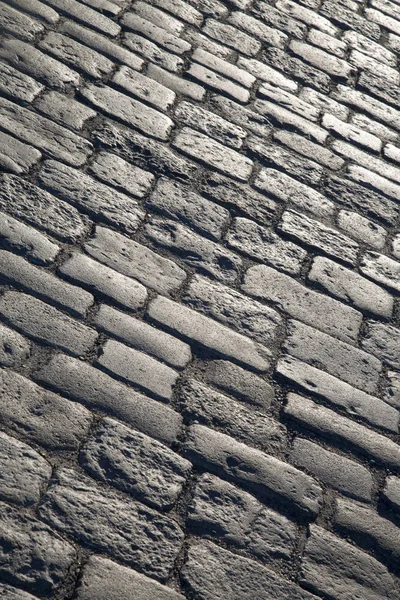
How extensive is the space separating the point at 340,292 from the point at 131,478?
4.22 ft

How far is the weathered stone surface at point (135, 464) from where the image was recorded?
6.84 feet

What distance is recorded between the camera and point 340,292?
2.93 meters

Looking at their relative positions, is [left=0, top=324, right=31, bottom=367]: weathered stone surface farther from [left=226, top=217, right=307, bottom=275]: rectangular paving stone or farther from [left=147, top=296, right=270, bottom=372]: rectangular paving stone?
[left=226, top=217, right=307, bottom=275]: rectangular paving stone

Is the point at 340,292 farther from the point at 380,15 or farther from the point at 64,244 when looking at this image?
the point at 380,15

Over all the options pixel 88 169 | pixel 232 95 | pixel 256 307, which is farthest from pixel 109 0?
pixel 256 307

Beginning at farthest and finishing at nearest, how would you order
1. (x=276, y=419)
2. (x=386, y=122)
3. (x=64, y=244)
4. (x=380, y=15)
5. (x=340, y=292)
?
(x=380, y=15)
(x=386, y=122)
(x=340, y=292)
(x=64, y=244)
(x=276, y=419)

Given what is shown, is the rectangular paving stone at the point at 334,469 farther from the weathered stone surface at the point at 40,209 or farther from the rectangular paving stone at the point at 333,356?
the weathered stone surface at the point at 40,209

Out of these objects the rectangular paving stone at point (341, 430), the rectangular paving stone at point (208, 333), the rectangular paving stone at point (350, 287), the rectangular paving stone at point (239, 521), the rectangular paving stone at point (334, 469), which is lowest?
the rectangular paving stone at point (239, 521)

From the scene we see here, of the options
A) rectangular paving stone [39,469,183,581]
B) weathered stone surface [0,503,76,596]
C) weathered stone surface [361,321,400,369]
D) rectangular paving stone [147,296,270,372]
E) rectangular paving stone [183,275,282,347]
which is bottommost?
weathered stone surface [0,503,76,596]

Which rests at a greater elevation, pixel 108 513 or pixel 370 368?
pixel 370 368

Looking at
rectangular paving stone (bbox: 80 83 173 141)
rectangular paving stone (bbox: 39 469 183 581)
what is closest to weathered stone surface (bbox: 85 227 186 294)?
rectangular paving stone (bbox: 80 83 173 141)

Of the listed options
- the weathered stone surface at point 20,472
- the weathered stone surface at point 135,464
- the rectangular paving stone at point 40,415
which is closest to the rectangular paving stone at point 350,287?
the weathered stone surface at point 135,464

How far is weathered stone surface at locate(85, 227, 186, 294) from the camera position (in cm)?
265

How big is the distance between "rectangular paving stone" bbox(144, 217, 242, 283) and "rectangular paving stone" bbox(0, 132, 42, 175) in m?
0.55
